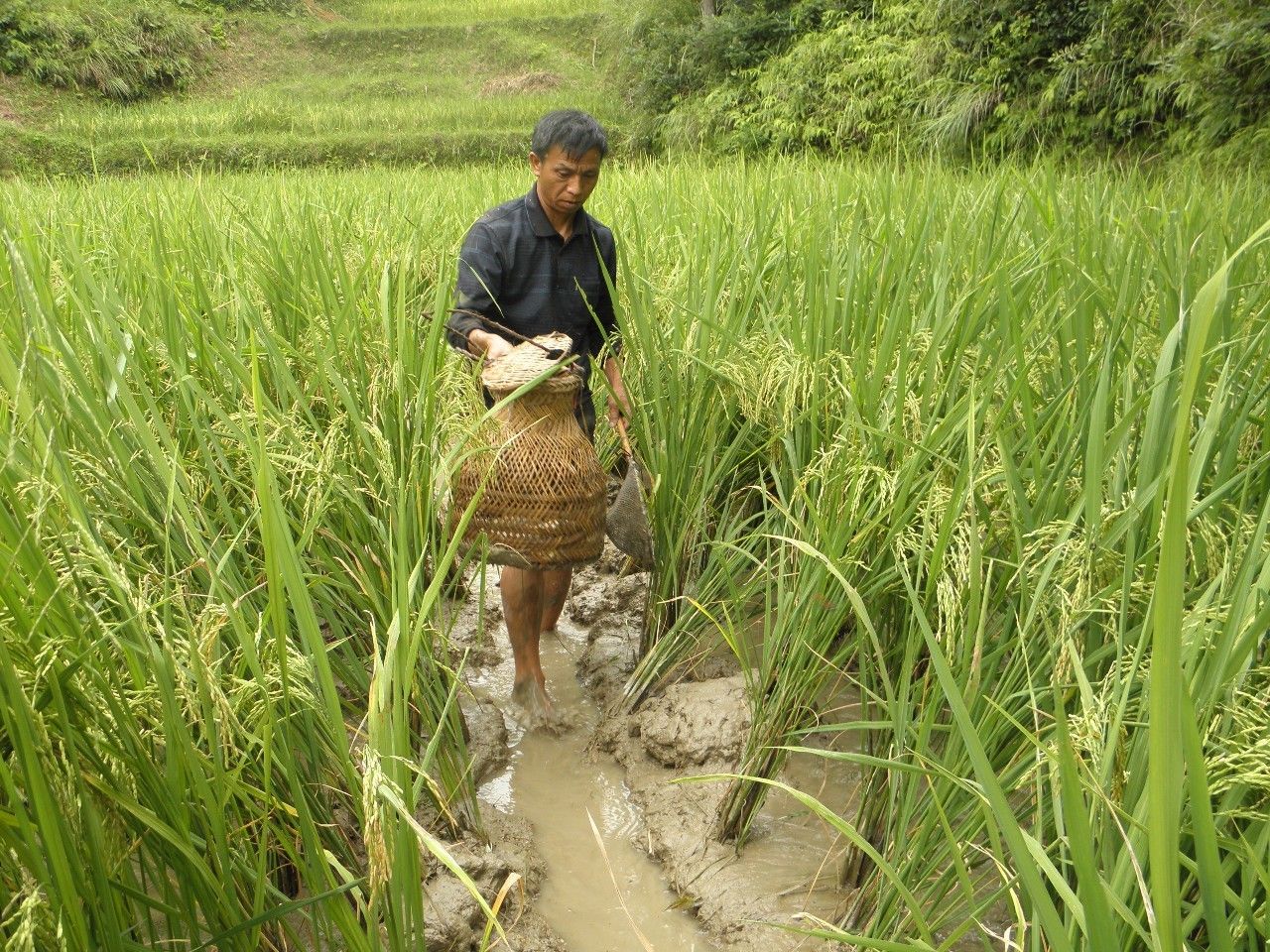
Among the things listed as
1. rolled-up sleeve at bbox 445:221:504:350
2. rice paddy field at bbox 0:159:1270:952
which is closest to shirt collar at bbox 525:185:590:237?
rolled-up sleeve at bbox 445:221:504:350

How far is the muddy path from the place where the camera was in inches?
64.4

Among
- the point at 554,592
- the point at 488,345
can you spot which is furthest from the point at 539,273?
the point at 554,592

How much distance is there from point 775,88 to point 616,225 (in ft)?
28.3

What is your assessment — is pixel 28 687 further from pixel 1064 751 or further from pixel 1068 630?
pixel 1068 630

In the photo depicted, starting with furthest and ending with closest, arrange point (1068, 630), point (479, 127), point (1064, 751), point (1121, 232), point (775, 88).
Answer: point (479, 127), point (775, 88), point (1121, 232), point (1068, 630), point (1064, 751)

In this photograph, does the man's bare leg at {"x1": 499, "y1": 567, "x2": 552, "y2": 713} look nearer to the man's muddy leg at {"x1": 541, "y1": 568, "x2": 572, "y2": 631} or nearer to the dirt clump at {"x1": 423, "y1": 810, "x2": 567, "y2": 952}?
the man's muddy leg at {"x1": 541, "y1": 568, "x2": 572, "y2": 631}

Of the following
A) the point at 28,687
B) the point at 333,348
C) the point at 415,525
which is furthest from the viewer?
the point at 333,348

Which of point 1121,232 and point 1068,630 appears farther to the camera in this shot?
point 1121,232

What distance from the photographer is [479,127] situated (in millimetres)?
14555

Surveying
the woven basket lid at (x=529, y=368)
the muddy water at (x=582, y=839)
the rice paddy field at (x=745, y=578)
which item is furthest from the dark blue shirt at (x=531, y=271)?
the muddy water at (x=582, y=839)

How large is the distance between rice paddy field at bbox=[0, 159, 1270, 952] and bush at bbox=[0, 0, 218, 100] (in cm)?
1554

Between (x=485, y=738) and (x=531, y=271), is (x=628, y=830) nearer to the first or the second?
(x=485, y=738)

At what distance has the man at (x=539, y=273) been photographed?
7.11 feet

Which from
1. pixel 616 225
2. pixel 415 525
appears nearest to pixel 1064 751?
pixel 415 525
